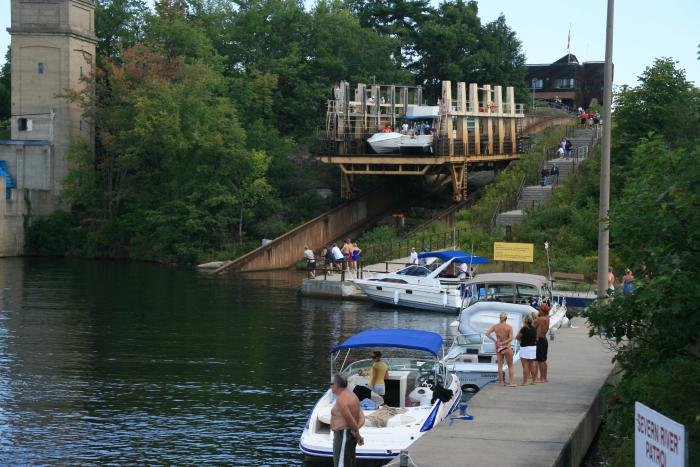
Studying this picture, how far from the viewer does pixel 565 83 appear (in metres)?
137

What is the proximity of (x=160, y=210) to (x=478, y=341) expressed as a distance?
149 ft

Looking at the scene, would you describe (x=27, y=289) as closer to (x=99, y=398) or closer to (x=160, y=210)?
(x=160, y=210)

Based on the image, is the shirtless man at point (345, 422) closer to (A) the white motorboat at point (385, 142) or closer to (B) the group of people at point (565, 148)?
(A) the white motorboat at point (385, 142)

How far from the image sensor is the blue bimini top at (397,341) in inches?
1009

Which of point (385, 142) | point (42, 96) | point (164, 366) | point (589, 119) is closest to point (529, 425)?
point (164, 366)

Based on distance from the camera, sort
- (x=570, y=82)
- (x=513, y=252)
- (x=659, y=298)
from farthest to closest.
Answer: (x=570, y=82) → (x=513, y=252) → (x=659, y=298)

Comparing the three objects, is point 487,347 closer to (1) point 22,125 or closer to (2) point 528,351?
(2) point 528,351

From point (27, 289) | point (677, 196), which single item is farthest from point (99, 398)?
point (27, 289)

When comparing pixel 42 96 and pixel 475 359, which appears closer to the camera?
pixel 475 359

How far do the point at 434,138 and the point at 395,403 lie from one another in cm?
4442

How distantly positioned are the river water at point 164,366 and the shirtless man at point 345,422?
4.31m

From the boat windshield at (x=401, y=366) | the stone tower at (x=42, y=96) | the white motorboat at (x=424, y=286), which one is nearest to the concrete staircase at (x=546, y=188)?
the white motorboat at (x=424, y=286)

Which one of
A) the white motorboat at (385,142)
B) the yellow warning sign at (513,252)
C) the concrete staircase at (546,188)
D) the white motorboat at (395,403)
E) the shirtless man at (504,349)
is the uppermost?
the white motorboat at (385,142)

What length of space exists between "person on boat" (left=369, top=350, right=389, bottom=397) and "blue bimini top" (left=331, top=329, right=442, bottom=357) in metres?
1.26
